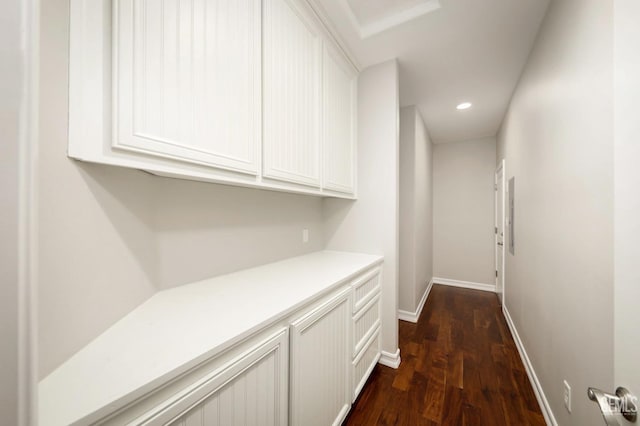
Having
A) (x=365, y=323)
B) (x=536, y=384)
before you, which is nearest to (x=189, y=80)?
(x=365, y=323)

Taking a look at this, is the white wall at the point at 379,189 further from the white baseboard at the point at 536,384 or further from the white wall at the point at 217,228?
the white baseboard at the point at 536,384

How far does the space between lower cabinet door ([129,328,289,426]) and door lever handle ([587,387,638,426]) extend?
32.2 inches

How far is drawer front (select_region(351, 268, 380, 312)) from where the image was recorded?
4.74 feet

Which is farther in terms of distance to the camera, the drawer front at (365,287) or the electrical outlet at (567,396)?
the drawer front at (365,287)

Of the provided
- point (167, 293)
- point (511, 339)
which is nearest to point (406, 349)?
point (511, 339)

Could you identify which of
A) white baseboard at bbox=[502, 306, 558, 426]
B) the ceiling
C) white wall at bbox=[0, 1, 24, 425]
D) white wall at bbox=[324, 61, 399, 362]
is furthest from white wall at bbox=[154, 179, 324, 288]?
white baseboard at bbox=[502, 306, 558, 426]

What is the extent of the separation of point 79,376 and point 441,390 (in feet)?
6.59

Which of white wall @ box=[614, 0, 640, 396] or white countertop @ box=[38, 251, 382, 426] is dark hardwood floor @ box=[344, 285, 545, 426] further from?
white wall @ box=[614, 0, 640, 396]

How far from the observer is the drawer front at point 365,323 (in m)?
1.45

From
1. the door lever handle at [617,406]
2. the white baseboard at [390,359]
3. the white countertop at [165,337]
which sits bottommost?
the white baseboard at [390,359]

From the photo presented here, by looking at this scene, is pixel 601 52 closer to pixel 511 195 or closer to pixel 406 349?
pixel 511 195

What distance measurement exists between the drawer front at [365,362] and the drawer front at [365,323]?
2.2 inches

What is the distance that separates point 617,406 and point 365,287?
115 cm

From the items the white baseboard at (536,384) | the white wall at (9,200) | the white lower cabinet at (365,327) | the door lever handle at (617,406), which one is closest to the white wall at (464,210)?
the white baseboard at (536,384)
